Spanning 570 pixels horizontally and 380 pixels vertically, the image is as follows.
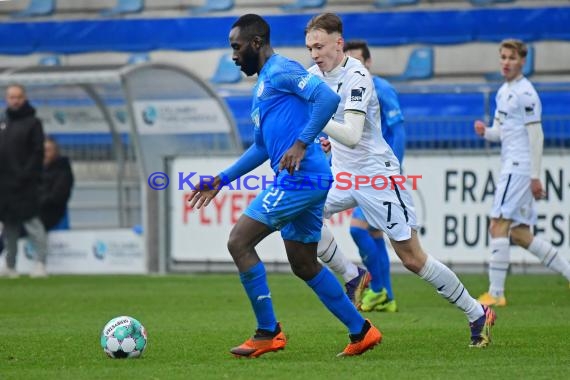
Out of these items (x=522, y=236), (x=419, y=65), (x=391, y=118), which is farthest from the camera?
(x=419, y=65)

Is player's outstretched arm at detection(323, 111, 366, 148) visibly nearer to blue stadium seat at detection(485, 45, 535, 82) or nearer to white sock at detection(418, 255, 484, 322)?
white sock at detection(418, 255, 484, 322)

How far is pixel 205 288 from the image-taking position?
14.4 metres

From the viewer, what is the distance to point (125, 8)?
24562mm

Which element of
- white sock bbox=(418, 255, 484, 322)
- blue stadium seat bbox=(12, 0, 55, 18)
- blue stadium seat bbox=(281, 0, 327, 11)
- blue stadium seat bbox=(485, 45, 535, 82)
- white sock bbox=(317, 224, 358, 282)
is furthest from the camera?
blue stadium seat bbox=(12, 0, 55, 18)

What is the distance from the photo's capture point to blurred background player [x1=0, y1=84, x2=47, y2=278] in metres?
16.2

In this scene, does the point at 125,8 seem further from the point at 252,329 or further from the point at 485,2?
the point at 252,329

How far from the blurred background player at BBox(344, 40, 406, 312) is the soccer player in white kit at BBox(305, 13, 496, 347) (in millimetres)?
1567

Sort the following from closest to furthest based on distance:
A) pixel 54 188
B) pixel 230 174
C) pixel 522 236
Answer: pixel 230 174 → pixel 522 236 → pixel 54 188

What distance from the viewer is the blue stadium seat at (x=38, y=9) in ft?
82.4

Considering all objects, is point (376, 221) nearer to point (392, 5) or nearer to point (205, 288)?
point (205, 288)

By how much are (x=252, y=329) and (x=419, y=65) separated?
12.9 metres

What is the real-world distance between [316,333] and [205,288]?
5398mm

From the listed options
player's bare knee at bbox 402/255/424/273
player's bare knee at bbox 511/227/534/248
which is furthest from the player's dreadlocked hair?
player's bare knee at bbox 511/227/534/248

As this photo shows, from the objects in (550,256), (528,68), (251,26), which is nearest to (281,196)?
(251,26)
